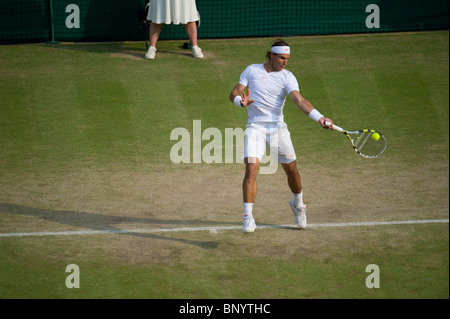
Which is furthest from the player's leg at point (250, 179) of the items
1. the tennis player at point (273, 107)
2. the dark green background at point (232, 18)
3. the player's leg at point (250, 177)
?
the dark green background at point (232, 18)

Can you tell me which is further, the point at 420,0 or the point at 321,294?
the point at 420,0

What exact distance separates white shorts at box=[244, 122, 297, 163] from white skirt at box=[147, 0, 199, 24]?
18.7ft

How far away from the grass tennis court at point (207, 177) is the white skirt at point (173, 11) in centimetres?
88

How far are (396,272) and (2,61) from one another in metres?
9.54

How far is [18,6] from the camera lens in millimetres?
13852

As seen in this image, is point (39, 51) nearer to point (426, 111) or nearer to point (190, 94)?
point (190, 94)

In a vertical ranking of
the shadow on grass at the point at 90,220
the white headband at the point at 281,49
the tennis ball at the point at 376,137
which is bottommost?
the shadow on grass at the point at 90,220

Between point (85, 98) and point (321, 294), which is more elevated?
point (85, 98)

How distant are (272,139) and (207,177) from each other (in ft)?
7.26

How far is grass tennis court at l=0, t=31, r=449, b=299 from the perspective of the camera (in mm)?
6711

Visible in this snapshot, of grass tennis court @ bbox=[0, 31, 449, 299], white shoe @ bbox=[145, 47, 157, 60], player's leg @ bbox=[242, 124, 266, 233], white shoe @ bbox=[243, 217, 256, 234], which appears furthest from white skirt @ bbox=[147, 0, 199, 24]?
white shoe @ bbox=[243, 217, 256, 234]

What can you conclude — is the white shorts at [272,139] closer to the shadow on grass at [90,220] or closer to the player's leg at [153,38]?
the shadow on grass at [90,220]

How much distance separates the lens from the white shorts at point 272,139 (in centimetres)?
766
